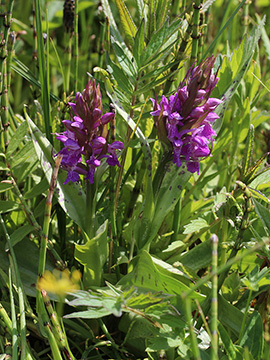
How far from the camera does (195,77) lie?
3.49 feet

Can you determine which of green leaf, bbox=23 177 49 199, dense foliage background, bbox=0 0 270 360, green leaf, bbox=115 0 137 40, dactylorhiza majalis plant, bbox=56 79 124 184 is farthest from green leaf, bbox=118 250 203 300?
green leaf, bbox=115 0 137 40

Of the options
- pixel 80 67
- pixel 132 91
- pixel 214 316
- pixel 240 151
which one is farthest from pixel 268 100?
pixel 214 316

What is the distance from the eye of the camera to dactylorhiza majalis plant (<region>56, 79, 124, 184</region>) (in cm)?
108

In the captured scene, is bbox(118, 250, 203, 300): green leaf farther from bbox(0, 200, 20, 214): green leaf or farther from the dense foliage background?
bbox(0, 200, 20, 214): green leaf

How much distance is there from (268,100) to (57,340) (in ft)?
5.68

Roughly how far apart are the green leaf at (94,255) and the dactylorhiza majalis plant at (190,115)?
0.86 feet

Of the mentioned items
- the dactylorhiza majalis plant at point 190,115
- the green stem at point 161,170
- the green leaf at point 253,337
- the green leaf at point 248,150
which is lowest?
the green leaf at point 253,337

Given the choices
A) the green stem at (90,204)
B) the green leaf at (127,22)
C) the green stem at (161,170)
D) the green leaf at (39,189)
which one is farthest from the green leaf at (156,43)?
the green leaf at (39,189)

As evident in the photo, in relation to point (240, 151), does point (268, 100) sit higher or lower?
higher

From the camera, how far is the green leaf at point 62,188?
1.20 metres

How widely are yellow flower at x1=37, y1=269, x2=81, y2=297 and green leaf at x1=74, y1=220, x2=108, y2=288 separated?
0.05 metres

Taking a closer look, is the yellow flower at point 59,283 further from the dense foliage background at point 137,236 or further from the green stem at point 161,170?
the green stem at point 161,170

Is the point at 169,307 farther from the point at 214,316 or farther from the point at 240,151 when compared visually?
the point at 240,151

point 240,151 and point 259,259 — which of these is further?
point 240,151
